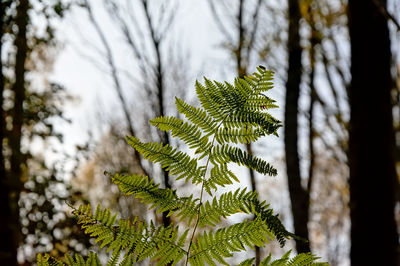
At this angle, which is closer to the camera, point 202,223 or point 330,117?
point 202,223

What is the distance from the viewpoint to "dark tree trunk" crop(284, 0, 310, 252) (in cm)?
450

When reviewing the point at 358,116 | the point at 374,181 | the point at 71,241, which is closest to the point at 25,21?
the point at 71,241

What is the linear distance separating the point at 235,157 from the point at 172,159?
158mm

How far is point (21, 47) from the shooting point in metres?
4.21

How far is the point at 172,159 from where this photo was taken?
856 mm

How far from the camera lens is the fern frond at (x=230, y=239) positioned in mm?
788

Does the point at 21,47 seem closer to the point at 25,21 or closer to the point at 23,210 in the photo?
the point at 25,21

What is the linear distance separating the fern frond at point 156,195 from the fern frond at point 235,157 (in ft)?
0.41

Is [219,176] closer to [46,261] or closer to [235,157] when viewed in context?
[235,157]

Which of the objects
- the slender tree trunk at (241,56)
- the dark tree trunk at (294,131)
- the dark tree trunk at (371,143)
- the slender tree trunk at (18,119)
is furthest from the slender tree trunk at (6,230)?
the slender tree trunk at (241,56)

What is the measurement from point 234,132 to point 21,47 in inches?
164

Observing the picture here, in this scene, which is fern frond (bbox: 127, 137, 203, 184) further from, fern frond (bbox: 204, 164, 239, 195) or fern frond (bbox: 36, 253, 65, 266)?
fern frond (bbox: 36, 253, 65, 266)

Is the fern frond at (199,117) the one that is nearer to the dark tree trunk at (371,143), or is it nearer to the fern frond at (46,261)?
the fern frond at (46,261)

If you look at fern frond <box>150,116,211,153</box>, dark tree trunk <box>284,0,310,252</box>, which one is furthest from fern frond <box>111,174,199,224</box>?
dark tree trunk <box>284,0,310,252</box>
